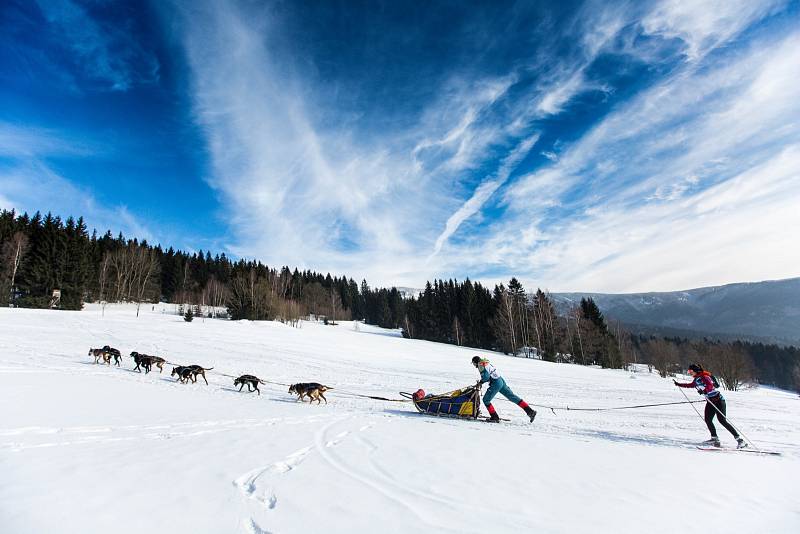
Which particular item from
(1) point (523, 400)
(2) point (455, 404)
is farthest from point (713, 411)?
(2) point (455, 404)

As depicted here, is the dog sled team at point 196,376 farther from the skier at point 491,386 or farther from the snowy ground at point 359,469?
the skier at point 491,386

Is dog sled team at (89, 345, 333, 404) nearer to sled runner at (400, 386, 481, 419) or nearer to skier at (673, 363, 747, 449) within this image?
sled runner at (400, 386, 481, 419)

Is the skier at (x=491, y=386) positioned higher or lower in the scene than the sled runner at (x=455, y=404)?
higher

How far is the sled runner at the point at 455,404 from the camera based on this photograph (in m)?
10.1

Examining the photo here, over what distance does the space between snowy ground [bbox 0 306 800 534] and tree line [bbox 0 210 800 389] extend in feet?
159

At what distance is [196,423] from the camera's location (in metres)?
8.04

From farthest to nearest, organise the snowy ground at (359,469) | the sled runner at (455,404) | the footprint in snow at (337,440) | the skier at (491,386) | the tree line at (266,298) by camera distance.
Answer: the tree line at (266,298) < the sled runner at (455,404) < the skier at (491,386) < the footprint in snow at (337,440) < the snowy ground at (359,469)

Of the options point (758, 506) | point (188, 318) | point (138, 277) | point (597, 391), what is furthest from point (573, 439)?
point (138, 277)

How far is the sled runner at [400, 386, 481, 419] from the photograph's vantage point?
10.1 meters

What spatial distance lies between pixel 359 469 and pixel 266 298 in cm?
6070

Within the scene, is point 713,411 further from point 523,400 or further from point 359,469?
point 359,469

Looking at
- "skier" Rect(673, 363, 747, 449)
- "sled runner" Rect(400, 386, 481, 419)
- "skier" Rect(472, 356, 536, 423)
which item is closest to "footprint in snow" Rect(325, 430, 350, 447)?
"sled runner" Rect(400, 386, 481, 419)

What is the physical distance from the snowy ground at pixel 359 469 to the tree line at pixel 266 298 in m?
48.6

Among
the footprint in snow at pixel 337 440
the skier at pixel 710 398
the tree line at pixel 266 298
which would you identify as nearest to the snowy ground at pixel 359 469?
the footprint in snow at pixel 337 440
